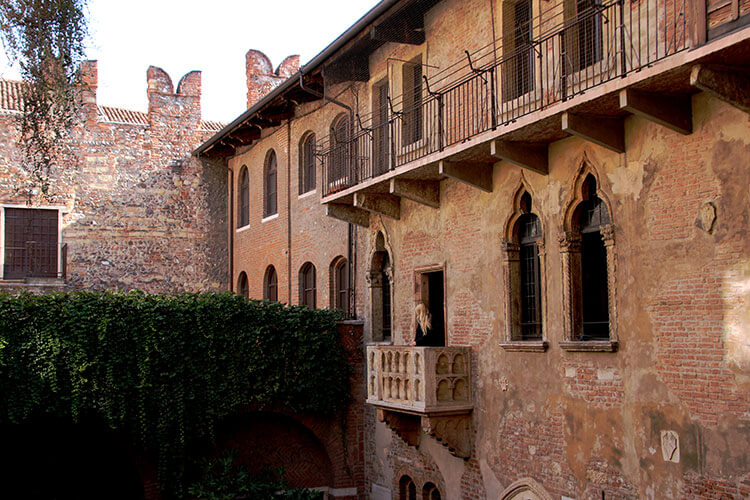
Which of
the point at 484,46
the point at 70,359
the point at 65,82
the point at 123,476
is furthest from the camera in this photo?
the point at 123,476

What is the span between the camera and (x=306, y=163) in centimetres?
1984

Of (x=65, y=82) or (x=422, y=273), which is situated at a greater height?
(x=65, y=82)

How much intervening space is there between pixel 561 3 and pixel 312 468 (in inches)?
424

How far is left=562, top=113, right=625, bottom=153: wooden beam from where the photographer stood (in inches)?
381

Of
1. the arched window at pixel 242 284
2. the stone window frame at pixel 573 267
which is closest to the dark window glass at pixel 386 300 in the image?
the stone window frame at pixel 573 267

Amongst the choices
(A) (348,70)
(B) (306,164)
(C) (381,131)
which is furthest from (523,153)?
(B) (306,164)

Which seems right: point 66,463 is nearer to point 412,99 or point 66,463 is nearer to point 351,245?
point 351,245

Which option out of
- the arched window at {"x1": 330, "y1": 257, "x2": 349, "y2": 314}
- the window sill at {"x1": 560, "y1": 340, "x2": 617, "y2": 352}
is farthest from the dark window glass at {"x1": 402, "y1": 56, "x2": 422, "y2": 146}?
the window sill at {"x1": 560, "y1": 340, "x2": 617, "y2": 352}

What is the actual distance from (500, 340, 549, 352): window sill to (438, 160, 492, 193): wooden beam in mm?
2300

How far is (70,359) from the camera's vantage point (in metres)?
14.4

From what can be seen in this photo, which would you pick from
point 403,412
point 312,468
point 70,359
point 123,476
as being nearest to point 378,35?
point 403,412

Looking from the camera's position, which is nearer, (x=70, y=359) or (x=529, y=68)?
(x=529, y=68)

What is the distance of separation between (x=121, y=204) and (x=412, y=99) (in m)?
12.0

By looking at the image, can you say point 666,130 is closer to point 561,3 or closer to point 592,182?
point 592,182
